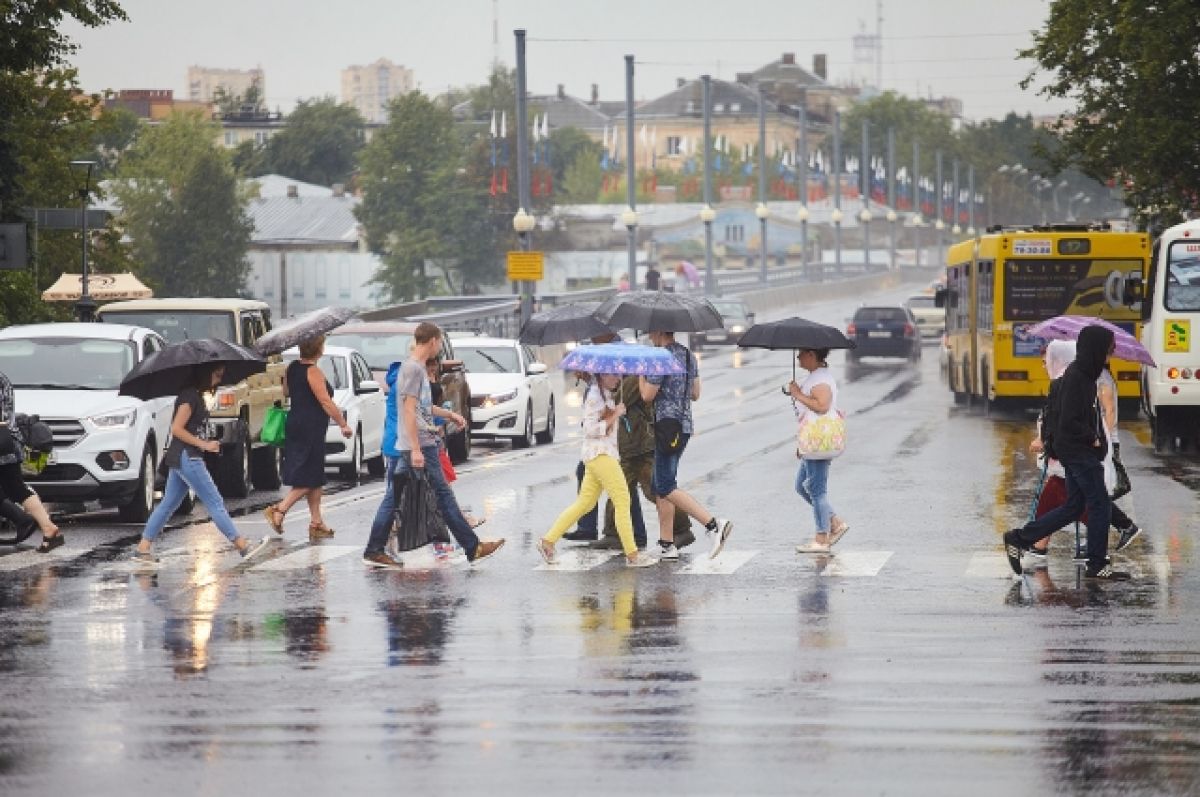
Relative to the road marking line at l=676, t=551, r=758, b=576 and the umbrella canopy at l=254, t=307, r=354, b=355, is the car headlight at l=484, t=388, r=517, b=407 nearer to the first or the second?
the umbrella canopy at l=254, t=307, r=354, b=355

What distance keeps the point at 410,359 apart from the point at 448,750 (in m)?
7.62

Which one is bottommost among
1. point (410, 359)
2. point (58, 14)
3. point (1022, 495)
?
point (1022, 495)

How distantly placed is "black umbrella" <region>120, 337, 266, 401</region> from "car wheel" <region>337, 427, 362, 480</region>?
8.08 metres

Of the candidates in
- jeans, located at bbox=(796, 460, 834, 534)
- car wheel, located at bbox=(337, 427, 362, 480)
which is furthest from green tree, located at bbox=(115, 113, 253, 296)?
jeans, located at bbox=(796, 460, 834, 534)

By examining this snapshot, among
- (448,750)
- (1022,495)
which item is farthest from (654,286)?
(448,750)

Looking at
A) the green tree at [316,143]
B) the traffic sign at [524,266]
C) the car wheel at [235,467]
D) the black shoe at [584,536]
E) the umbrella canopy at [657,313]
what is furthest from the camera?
the green tree at [316,143]

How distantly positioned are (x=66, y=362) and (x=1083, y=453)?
9632 mm

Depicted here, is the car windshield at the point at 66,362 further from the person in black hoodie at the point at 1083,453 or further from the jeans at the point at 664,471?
the person in black hoodie at the point at 1083,453

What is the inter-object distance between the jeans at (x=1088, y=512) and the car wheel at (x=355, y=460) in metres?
11.2

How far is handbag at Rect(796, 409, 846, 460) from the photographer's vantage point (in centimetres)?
1780

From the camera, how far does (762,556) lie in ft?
58.9

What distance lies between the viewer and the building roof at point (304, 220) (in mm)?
173500

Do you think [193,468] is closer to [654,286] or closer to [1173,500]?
[1173,500]

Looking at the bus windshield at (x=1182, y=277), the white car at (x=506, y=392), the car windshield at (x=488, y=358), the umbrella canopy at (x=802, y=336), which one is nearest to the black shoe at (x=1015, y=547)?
the umbrella canopy at (x=802, y=336)
